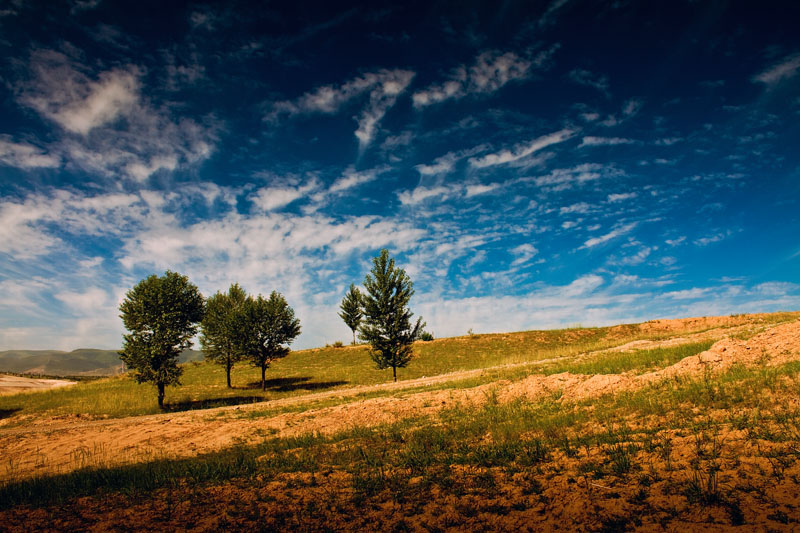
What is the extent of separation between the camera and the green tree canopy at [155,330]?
25281 mm

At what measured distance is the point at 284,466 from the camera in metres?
8.69

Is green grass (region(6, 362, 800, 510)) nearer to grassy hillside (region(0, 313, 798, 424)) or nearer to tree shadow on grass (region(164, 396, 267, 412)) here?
grassy hillside (region(0, 313, 798, 424))

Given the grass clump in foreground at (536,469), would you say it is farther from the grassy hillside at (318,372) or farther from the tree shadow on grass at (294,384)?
the tree shadow on grass at (294,384)

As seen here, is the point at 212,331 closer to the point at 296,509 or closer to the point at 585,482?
the point at 296,509

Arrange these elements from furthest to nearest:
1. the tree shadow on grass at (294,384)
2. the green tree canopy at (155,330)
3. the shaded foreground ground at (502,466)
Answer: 1. the tree shadow on grass at (294,384)
2. the green tree canopy at (155,330)
3. the shaded foreground ground at (502,466)

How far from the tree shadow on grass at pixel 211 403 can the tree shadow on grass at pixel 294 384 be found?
438 centimetres

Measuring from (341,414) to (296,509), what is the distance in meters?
8.65

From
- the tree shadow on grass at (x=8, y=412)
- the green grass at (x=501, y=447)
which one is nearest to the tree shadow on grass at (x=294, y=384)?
the tree shadow on grass at (x=8, y=412)

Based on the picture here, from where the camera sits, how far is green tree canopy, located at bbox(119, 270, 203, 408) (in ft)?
82.9

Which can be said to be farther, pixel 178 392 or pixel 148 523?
pixel 178 392

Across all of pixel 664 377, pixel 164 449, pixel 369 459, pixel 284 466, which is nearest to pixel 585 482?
pixel 369 459

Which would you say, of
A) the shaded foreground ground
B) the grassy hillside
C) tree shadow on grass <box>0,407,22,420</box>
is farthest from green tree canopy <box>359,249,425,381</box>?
tree shadow on grass <box>0,407,22,420</box>

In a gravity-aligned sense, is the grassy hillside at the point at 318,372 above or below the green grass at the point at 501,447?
below

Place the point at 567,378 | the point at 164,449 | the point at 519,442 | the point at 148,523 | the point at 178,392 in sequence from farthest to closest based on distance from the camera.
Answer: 1. the point at 178,392
2. the point at 567,378
3. the point at 164,449
4. the point at 519,442
5. the point at 148,523
